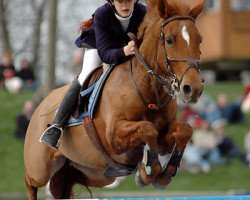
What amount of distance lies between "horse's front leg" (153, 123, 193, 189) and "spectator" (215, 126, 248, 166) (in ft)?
33.2

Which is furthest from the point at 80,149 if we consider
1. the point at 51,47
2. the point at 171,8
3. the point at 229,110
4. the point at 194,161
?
the point at 229,110

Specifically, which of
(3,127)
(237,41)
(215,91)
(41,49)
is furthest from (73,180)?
(41,49)

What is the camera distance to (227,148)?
1803 cm

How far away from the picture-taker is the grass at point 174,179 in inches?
669

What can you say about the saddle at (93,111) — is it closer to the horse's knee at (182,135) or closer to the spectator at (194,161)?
the horse's knee at (182,135)

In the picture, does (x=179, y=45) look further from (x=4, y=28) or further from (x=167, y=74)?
(x=4, y=28)

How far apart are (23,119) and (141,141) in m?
10.4

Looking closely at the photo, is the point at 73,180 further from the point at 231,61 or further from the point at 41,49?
the point at 41,49

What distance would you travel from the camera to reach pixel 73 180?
Answer: 9633 millimetres

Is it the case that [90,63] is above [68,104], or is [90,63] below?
above

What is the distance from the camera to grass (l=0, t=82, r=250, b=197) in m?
17.0

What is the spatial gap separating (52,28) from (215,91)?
983 centimetres

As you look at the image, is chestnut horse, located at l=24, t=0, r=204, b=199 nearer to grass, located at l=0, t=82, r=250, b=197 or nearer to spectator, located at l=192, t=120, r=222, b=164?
grass, located at l=0, t=82, r=250, b=197

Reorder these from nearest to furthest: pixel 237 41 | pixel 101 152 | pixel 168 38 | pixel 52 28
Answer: pixel 168 38
pixel 101 152
pixel 52 28
pixel 237 41
